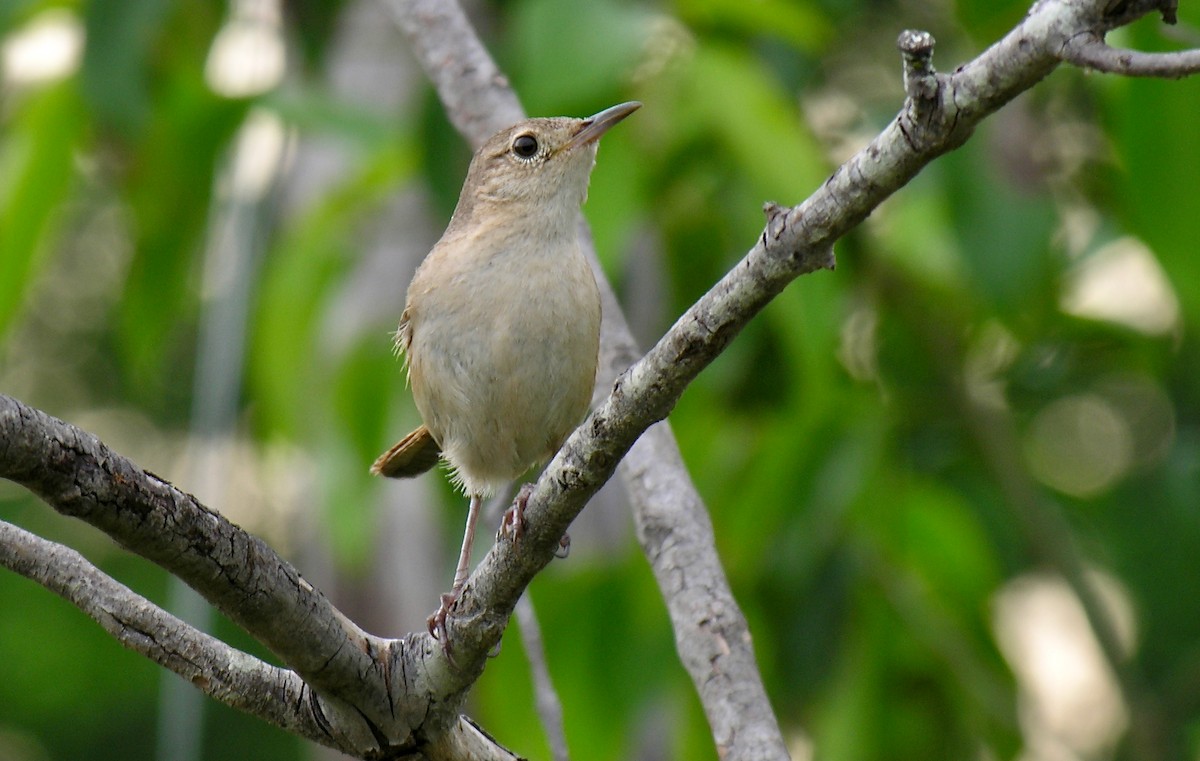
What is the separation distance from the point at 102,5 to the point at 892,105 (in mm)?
2936

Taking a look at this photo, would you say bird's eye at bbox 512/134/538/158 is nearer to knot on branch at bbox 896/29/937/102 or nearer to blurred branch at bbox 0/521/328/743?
blurred branch at bbox 0/521/328/743

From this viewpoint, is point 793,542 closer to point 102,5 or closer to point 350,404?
point 350,404

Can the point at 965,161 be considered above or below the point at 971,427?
above

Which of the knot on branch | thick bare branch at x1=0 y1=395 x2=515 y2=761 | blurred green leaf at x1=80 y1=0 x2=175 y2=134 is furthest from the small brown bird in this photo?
the knot on branch

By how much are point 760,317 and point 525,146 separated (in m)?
1.23

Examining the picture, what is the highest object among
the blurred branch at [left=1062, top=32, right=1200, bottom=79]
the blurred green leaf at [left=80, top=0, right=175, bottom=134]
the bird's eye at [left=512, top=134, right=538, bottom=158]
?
the blurred green leaf at [left=80, top=0, right=175, bottom=134]

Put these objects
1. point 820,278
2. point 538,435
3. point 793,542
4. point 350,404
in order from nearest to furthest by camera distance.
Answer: point 538,435
point 820,278
point 793,542
point 350,404

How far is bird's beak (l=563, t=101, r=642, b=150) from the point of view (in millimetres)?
3912

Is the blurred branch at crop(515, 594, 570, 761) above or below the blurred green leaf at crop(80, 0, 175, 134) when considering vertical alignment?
below

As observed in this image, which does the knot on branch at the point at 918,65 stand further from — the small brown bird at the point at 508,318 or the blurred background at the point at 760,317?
the blurred background at the point at 760,317

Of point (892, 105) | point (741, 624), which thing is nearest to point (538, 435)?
point (741, 624)

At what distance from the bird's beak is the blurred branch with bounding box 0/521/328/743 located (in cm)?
199

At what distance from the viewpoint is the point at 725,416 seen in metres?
5.16

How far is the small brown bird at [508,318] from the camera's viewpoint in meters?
3.48
